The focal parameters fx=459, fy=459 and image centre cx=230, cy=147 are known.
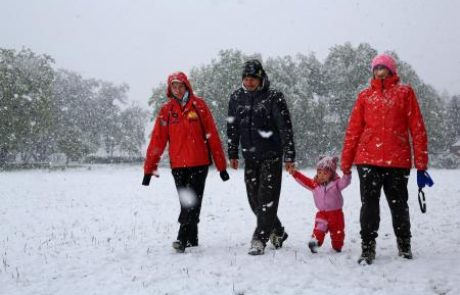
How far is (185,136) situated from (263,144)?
1.17 meters

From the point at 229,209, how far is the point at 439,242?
6.26 metres

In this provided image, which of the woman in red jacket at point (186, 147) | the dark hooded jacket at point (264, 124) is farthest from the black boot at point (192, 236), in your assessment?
the dark hooded jacket at point (264, 124)

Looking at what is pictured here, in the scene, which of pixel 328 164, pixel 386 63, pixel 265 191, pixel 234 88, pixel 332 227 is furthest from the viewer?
pixel 234 88

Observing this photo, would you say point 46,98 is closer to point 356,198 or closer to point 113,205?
point 113,205

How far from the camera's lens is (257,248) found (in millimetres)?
6172

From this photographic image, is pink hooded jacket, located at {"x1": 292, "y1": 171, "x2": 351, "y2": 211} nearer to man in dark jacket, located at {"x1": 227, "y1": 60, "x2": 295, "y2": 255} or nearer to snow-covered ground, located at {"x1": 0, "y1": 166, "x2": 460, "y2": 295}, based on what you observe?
man in dark jacket, located at {"x1": 227, "y1": 60, "x2": 295, "y2": 255}

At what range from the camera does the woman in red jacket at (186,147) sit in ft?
22.0

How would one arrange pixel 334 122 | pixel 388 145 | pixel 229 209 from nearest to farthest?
pixel 388 145 → pixel 229 209 → pixel 334 122

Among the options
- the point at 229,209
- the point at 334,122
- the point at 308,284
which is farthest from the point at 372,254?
the point at 334,122

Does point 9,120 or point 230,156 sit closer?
point 230,156

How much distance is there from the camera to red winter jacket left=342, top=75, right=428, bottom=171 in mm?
5609

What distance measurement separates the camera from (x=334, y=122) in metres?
47.0

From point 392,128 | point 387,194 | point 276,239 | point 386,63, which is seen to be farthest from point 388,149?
point 276,239

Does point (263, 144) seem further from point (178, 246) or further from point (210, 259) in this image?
point (178, 246)
